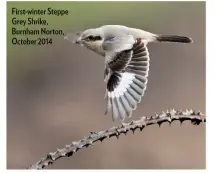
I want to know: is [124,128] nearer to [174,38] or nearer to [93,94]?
[93,94]

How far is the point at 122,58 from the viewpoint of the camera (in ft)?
5.48

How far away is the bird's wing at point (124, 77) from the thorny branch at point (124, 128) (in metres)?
0.05

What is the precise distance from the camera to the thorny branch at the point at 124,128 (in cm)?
165

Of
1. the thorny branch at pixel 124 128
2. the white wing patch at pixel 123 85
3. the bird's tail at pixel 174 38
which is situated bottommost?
the thorny branch at pixel 124 128

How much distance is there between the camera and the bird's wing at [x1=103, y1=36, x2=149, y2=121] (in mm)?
1655

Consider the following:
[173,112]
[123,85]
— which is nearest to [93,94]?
[123,85]

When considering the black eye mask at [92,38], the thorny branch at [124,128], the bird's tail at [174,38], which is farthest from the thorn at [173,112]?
the black eye mask at [92,38]

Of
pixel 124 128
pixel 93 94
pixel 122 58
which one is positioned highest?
pixel 122 58

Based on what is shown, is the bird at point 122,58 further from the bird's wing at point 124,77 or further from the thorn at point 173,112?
the thorn at point 173,112

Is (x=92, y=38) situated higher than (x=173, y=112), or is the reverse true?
(x=92, y=38)

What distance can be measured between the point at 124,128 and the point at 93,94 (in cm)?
17

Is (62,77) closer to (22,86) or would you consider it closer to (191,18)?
(22,86)

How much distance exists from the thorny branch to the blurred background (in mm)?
18

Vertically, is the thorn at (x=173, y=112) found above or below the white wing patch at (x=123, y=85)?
below
